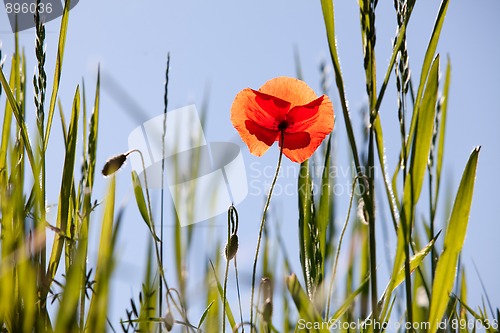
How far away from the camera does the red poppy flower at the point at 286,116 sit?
1152 mm

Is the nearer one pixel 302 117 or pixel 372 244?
pixel 372 244

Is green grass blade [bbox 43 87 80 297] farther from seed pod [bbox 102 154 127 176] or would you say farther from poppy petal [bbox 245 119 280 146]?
poppy petal [bbox 245 119 280 146]

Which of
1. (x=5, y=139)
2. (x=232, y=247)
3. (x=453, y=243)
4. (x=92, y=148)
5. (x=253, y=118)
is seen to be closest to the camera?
(x=453, y=243)

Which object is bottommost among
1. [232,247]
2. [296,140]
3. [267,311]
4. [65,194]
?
[267,311]

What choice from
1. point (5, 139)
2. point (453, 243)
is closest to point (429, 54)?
point (453, 243)

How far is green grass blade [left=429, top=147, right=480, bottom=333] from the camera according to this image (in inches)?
27.8

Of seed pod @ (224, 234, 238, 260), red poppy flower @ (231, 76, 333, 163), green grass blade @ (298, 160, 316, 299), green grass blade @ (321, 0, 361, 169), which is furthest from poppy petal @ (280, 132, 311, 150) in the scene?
green grass blade @ (321, 0, 361, 169)

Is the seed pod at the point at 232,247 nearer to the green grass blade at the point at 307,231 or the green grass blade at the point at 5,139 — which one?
the green grass blade at the point at 307,231

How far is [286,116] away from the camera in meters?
1.22

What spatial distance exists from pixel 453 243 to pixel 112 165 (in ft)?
1.73

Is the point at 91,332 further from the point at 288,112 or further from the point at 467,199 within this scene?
the point at 288,112

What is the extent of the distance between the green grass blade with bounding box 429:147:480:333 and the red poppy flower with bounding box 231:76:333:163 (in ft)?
1.44

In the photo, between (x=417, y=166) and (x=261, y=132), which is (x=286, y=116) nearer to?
(x=261, y=132)

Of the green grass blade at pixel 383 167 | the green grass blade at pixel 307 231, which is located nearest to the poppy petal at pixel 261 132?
the green grass blade at pixel 307 231
